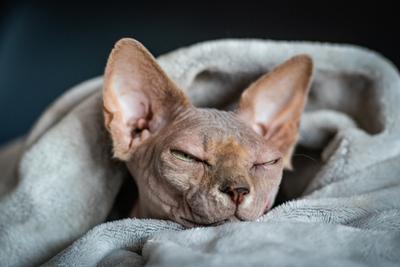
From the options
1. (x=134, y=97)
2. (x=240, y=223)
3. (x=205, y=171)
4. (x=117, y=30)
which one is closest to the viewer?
(x=240, y=223)

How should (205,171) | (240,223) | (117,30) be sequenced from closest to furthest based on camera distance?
(240,223)
(205,171)
(117,30)

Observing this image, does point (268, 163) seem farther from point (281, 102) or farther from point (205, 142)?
point (281, 102)

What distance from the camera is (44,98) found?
2.11m

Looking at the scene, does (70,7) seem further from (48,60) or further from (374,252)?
(374,252)

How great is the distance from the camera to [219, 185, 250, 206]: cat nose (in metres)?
0.88

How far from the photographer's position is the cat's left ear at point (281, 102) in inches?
46.4

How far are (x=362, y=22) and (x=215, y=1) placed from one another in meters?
0.44

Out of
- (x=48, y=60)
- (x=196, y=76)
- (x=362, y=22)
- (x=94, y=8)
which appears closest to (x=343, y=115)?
(x=196, y=76)

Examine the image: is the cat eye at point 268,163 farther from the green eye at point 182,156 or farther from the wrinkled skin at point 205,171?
the green eye at point 182,156

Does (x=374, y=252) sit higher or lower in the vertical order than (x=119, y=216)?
higher

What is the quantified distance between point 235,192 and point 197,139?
0.14 meters

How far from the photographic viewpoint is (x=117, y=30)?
6.28 ft

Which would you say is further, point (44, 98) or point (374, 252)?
point (44, 98)

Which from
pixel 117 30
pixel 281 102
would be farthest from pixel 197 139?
pixel 117 30
